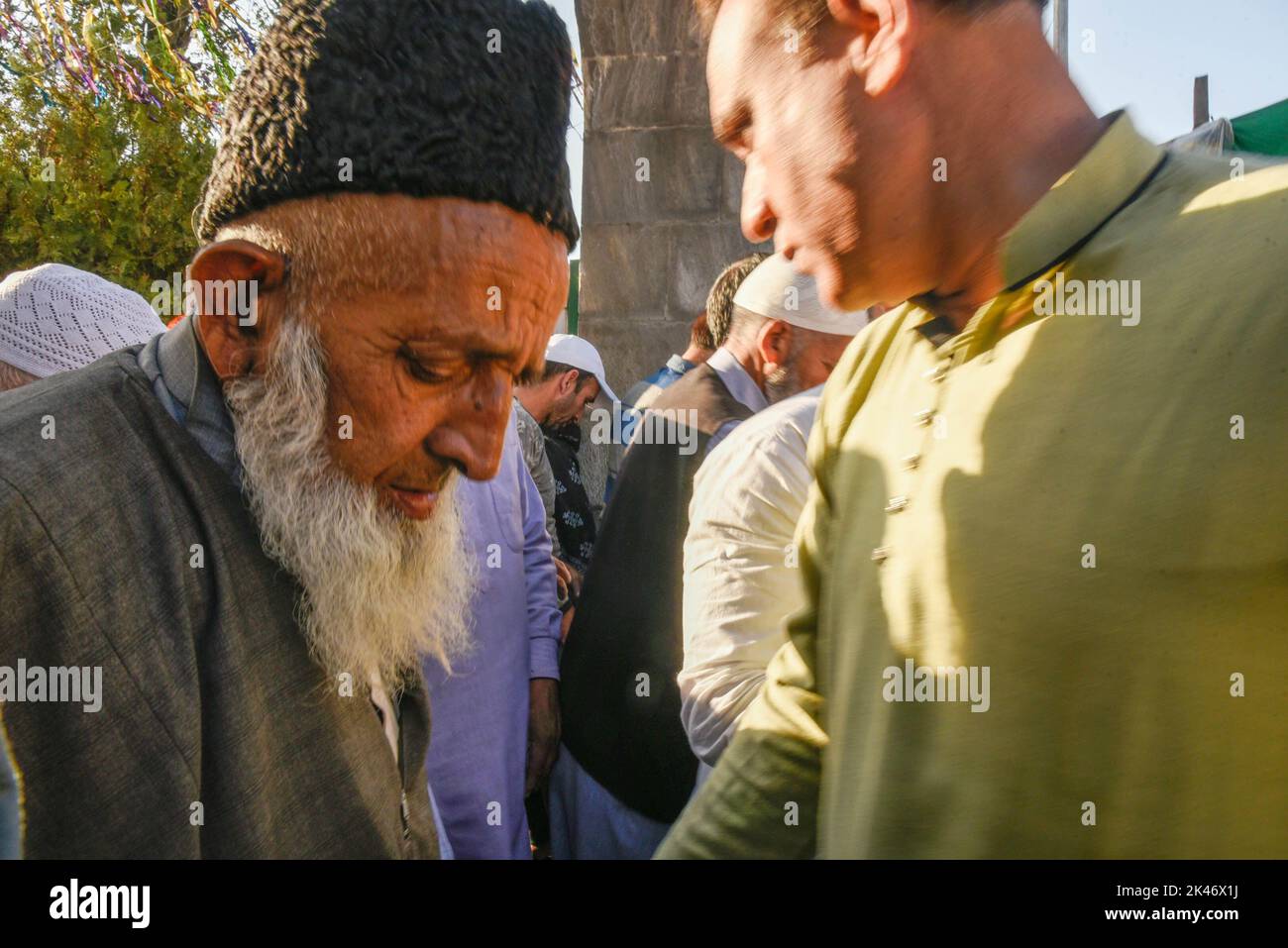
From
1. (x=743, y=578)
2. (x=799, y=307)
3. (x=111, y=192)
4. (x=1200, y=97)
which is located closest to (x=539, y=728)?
(x=743, y=578)

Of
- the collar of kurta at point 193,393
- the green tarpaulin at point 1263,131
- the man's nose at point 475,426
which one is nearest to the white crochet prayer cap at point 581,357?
the green tarpaulin at point 1263,131

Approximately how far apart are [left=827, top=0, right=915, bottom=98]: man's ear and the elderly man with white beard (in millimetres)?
588

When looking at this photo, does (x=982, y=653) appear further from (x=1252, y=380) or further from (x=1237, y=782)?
(x=1252, y=380)

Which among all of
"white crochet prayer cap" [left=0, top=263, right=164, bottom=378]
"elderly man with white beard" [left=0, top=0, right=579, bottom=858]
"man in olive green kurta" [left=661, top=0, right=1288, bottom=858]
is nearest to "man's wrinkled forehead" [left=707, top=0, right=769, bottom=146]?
"elderly man with white beard" [left=0, top=0, right=579, bottom=858]

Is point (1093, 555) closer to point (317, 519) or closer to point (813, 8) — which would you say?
point (813, 8)

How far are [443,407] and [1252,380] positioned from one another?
3.94 feet

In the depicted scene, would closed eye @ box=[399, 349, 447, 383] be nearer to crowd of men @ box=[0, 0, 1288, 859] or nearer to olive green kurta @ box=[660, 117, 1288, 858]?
crowd of men @ box=[0, 0, 1288, 859]

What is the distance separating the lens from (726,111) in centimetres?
160

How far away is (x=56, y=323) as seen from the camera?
304cm

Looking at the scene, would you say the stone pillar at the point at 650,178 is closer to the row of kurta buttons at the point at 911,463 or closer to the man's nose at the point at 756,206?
the man's nose at the point at 756,206

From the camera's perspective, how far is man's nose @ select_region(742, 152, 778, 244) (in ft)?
5.15

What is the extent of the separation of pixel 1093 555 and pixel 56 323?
3003 mm

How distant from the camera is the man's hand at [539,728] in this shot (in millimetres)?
3162
